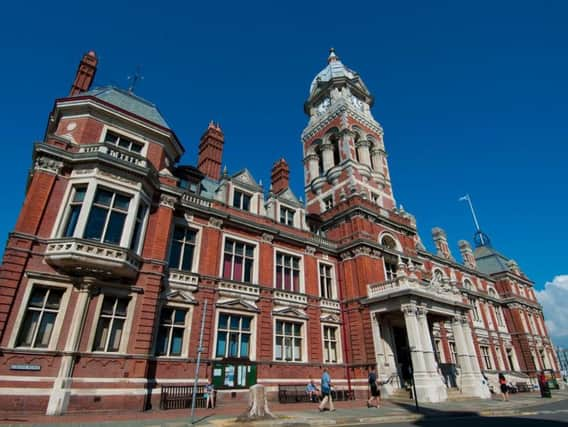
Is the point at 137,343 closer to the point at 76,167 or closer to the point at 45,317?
the point at 45,317

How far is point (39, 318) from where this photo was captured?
13.6 m

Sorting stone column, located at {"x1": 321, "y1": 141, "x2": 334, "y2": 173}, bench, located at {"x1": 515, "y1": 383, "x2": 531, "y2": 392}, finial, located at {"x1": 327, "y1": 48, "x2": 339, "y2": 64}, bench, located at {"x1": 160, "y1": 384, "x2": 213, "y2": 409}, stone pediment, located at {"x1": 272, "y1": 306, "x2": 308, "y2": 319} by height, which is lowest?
bench, located at {"x1": 515, "y1": 383, "x2": 531, "y2": 392}

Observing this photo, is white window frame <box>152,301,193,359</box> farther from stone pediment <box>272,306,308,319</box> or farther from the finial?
the finial

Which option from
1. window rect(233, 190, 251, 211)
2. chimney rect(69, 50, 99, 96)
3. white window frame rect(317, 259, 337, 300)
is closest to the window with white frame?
white window frame rect(317, 259, 337, 300)

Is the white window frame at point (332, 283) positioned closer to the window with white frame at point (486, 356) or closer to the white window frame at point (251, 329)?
the white window frame at point (251, 329)

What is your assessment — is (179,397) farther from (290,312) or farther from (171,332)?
(290,312)

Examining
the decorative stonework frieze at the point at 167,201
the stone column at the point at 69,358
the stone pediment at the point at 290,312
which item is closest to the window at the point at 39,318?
the stone column at the point at 69,358

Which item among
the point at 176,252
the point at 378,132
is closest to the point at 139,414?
the point at 176,252

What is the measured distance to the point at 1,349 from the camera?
1230 centimetres

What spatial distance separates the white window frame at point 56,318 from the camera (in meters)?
12.8

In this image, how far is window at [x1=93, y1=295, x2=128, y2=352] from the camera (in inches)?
572

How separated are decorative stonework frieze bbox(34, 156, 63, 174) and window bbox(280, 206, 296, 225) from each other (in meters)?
15.5

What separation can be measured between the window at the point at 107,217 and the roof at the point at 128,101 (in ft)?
21.0

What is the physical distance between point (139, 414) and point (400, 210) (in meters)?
27.5
